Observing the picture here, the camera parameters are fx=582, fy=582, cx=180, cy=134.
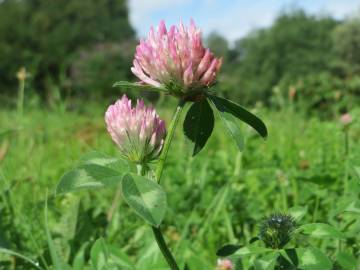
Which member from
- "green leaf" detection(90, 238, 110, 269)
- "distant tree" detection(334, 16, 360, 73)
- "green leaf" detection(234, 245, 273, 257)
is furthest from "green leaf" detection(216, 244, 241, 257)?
"distant tree" detection(334, 16, 360, 73)

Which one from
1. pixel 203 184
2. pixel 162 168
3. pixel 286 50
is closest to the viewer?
pixel 162 168

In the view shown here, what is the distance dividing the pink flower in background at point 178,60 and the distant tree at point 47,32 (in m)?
30.6

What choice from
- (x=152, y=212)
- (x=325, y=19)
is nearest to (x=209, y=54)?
(x=152, y=212)

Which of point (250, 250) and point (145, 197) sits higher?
point (145, 197)

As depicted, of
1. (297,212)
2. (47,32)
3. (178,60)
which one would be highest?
(47,32)

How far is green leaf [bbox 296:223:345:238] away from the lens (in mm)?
979

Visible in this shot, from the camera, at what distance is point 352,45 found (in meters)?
34.1

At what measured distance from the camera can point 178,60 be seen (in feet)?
2.99

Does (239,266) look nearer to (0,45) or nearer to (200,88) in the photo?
(200,88)

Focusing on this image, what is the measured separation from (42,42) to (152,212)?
3474cm

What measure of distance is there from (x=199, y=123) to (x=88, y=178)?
21 cm

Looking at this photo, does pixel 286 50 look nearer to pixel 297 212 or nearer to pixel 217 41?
pixel 217 41

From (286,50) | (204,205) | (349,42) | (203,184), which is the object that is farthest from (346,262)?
(286,50)

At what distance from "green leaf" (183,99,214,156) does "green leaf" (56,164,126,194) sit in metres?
0.15
